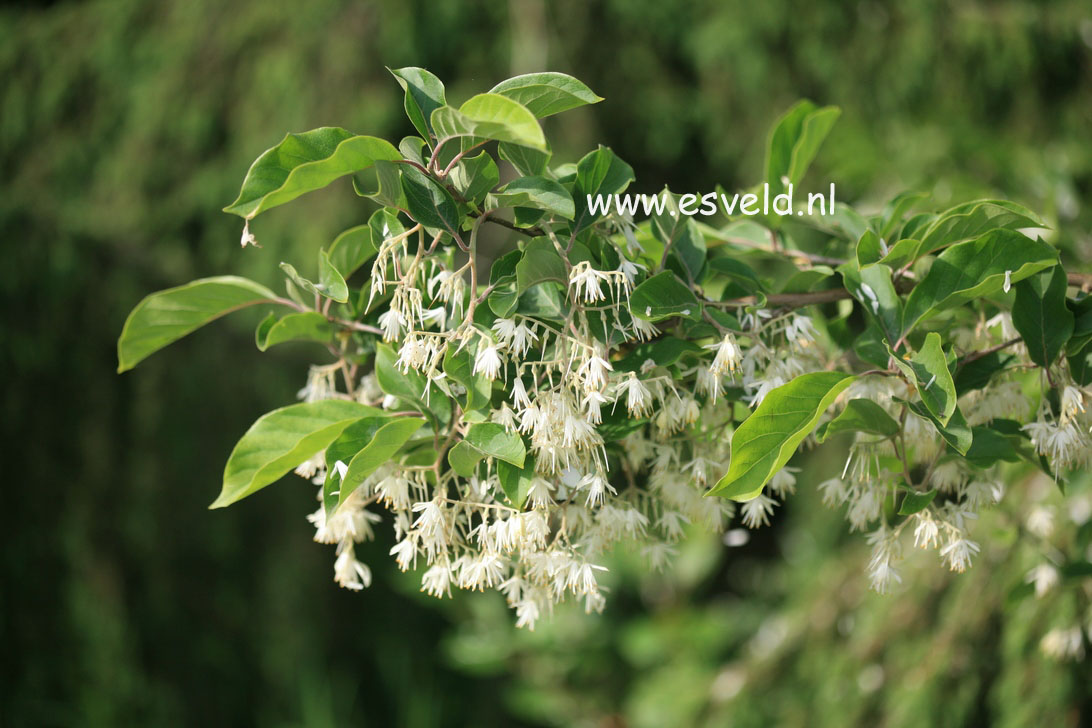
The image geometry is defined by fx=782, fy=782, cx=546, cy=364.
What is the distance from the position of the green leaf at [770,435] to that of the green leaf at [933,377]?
4cm

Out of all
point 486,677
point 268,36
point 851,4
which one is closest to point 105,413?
point 268,36

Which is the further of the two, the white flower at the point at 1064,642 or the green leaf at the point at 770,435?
the white flower at the point at 1064,642

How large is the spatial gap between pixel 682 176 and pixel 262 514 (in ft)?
4.97

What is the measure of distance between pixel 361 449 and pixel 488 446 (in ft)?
0.27

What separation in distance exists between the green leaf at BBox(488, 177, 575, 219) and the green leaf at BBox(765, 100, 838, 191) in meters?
0.27

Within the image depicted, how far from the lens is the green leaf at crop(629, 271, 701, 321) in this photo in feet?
1.44

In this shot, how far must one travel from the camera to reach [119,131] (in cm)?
204

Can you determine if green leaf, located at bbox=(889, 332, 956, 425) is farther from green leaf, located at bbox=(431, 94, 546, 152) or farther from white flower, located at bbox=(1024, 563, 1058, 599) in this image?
white flower, located at bbox=(1024, 563, 1058, 599)

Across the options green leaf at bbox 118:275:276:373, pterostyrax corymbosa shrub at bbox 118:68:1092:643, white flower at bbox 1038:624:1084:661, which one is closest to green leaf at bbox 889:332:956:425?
pterostyrax corymbosa shrub at bbox 118:68:1092:643

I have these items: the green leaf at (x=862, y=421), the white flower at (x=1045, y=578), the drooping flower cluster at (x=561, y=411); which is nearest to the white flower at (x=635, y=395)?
the drooping flower cluster at (x=561, y=411)

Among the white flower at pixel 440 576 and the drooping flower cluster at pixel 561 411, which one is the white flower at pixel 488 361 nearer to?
the drooping flower cluster at pixel 561 411

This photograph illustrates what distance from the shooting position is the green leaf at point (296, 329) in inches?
21.2

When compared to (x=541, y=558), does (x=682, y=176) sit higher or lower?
lower

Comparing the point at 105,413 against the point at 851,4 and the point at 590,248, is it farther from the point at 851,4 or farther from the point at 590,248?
the point at 851,4
